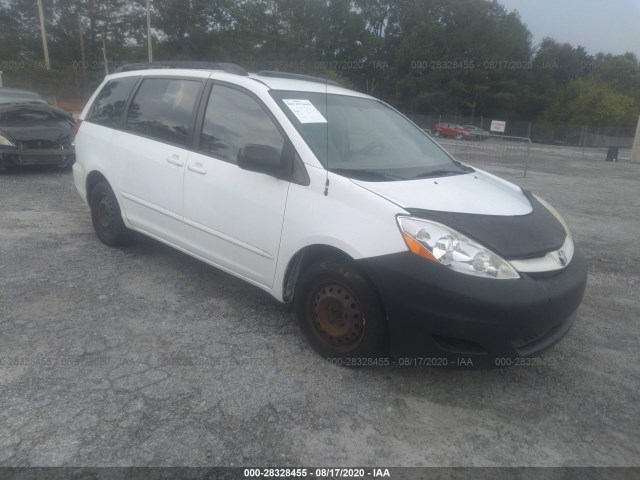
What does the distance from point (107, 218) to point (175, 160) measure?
4.88ft

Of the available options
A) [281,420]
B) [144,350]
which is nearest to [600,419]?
[281,420]

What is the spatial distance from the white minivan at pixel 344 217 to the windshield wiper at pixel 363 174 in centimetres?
2

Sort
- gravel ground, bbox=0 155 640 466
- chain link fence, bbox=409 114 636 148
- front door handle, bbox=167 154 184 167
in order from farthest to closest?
chain link fence, bbox=409 114 636 148
front door handle, bbox=167 154 184 167
gravel ground, bbox=0 155 640 466

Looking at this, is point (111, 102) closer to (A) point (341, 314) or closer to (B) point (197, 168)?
(B) point (197, 168)

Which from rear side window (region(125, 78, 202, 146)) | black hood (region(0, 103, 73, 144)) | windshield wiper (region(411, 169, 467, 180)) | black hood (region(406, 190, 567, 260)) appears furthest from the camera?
black hood (region(0, 103, 73, 144))

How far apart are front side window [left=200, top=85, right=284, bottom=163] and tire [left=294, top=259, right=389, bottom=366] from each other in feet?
3.08

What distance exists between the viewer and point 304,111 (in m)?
3.50

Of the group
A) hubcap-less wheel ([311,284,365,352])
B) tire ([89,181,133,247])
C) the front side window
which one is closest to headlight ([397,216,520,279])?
hubcap-less wheel ([311,284,365,352])

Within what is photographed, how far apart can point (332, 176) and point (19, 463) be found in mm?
2190

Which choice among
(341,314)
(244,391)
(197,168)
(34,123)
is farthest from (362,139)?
(34,123)

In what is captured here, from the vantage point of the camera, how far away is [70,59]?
1591 inches

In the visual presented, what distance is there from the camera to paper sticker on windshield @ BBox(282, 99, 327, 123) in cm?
344

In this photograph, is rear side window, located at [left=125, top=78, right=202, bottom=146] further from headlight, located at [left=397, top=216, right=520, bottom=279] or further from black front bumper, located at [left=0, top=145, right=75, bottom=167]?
black front bumper, located at [left=0, top=145, right=75, bottom=167]

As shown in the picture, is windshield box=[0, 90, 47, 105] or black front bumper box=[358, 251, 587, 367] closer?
black front bumper box=[358, 251, 587, 367]
